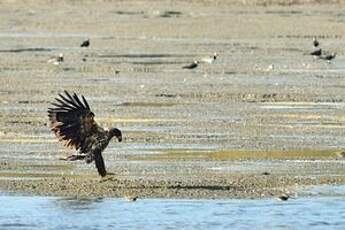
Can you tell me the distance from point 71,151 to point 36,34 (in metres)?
20.9

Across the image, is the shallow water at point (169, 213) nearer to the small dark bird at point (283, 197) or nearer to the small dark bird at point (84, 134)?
the small dark bird at point (283, 197)

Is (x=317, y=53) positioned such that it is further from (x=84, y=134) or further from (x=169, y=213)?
(x=169, y=213)

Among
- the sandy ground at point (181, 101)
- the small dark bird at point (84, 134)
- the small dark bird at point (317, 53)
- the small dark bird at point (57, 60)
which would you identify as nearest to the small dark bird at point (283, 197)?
the sandy ground at point (181, 101)

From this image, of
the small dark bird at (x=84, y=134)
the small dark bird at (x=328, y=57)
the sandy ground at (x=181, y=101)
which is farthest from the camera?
the small dark bird at (x=328, y=57)

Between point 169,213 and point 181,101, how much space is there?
28.7ft

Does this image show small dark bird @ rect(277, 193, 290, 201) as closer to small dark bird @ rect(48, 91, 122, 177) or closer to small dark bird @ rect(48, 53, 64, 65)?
small dark bird @ rect(48, 91, 122, 177)

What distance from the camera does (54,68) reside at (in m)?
26.3

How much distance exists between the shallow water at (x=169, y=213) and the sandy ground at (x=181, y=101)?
41 cm

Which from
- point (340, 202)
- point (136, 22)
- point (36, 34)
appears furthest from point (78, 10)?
point (340, 202)

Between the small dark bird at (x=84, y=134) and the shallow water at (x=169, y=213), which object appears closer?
the shallow water at (x=169, y=213)

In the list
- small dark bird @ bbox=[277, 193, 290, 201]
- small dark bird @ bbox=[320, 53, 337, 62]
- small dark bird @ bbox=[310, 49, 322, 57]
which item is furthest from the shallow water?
small dark bird @ bbox=[310, 49, 322, 57]

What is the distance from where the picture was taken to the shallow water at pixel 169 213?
11.3 metres

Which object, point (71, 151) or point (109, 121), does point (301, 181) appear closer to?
point (71, 151)

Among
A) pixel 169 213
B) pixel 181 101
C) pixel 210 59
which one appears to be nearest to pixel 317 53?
pixel 210 59
